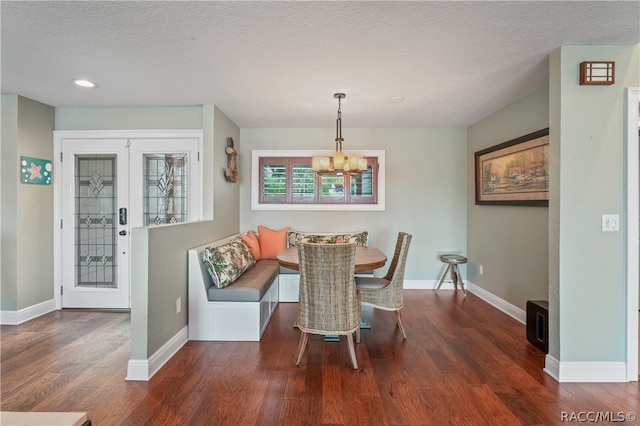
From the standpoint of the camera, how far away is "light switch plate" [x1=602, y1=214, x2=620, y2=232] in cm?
230

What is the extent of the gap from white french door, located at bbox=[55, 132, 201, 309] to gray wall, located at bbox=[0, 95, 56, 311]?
0.17m

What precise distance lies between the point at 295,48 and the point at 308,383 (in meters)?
2.38

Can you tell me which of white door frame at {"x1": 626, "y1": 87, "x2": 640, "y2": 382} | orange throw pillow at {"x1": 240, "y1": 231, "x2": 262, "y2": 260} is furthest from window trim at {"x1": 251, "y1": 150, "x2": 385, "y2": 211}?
white door frame at {"x1": 626, "y1": 87, "x2": 640, "y2": 382}

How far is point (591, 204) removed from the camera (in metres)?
2.31

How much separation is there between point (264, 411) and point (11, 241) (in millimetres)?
3406

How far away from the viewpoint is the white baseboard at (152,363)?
2311 mm

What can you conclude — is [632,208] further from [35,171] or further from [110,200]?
[35,171]

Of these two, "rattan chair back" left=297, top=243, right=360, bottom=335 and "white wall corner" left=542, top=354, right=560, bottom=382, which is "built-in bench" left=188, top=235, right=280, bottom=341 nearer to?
"rattan chair back" left=297, top=243, right=360, bottom=335

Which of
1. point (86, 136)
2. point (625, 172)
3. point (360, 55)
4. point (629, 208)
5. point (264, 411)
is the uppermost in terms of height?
point (360, 55)

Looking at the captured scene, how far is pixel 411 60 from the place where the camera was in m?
2.50

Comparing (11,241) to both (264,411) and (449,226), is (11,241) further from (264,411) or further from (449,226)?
(449,226)

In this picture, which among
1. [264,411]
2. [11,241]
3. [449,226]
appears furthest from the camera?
[449,226]

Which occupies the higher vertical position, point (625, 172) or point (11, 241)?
point (625, 172)

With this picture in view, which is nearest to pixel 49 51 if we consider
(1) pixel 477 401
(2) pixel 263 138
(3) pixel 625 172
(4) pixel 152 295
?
(4) pixel 152 295
